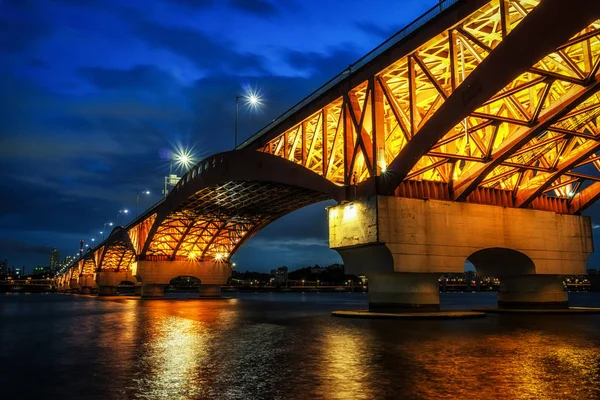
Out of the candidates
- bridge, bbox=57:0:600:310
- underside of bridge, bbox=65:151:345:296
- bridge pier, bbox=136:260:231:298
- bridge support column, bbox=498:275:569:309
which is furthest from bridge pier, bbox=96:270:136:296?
bridge support column, bbox=498:275:569:309

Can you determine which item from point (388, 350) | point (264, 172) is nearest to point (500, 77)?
point (388, 350)

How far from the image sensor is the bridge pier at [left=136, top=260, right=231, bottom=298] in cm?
8081

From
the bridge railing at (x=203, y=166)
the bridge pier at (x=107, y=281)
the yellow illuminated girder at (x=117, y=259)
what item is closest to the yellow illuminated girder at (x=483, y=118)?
the bridge railing at (x=203, y=166)

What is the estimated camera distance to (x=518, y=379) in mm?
9648

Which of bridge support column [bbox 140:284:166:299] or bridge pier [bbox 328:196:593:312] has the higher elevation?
bridge pier [bbox 328:196:593:312]

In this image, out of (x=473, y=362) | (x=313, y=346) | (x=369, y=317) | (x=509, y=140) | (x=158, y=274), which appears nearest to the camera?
(x=473, y=362)

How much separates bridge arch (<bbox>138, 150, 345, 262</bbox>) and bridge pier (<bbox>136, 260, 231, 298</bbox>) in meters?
1.05

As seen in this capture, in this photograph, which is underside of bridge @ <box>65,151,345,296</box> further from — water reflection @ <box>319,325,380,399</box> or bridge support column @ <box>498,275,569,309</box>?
water reflection @ <box>319,325,380,399</box>

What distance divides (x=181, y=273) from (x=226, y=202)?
85.3 feet

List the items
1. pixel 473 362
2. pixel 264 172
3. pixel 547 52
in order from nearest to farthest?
1. pixel 473 362
2. pixel 547 52
3. pixel 264 172

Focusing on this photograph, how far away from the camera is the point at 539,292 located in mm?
32594

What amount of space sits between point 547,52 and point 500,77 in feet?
7.02

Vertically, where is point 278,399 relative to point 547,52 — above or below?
below

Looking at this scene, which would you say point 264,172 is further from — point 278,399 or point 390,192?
point 278,399
